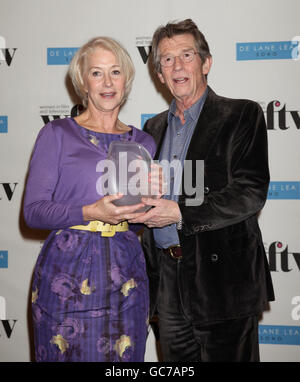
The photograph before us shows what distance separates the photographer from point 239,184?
1.45 metres

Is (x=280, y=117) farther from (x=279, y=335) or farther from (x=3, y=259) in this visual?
(x=3, y=259)

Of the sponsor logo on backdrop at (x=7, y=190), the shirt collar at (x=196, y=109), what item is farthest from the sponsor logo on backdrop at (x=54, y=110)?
the shirt collar at (x=196, y=109)

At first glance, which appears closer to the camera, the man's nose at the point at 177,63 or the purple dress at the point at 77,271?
the purple dress at the point at 77,271

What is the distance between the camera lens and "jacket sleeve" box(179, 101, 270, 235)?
55.2 inches

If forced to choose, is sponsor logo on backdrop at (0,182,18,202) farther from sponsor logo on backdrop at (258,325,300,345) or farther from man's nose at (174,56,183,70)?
sponsor logo on backdrop at (258,325,300,345)

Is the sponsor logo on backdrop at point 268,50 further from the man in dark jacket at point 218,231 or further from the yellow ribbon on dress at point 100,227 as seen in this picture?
the yellow ribbon on dress at point 100,227

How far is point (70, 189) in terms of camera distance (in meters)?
1.38

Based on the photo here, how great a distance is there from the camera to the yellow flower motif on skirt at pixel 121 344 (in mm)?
1325

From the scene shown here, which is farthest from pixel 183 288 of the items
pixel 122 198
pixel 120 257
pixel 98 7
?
pixel 98 7

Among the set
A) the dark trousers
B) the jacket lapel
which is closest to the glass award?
the jacket lapel

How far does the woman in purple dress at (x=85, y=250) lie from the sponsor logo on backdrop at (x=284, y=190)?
1.22 metres

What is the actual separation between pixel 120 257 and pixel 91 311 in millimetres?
192

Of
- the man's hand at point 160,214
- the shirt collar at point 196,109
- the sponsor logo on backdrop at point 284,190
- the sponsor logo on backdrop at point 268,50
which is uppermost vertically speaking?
the sponsor logo on backdrop at point 268,50

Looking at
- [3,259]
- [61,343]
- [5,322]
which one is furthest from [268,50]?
[5,322]
